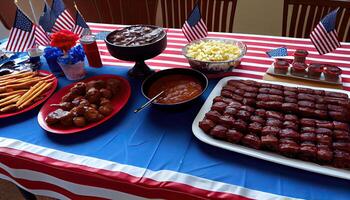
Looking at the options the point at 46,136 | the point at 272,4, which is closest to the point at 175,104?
the point at 46,136

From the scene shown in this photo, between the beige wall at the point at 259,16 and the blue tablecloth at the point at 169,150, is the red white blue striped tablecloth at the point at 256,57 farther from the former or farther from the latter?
the beige wall at the point at 259,16

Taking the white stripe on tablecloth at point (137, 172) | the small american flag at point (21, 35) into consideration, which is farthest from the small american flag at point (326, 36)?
the small american flag at point (21, 35)

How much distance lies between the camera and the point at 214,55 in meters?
1.17

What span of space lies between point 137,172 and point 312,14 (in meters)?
1.48

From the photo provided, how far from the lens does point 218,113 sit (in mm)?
870

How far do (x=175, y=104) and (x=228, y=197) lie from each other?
0.36 metres

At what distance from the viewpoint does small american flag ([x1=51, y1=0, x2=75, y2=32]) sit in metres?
1.50

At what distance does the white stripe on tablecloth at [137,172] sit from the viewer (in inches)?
27.2

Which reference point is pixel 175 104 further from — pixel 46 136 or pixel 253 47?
pixel 253 47

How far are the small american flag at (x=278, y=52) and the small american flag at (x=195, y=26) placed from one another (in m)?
0.34

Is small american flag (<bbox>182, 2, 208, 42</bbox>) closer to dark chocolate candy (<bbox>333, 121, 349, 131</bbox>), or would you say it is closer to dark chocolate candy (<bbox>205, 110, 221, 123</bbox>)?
dark chocolate candy (<bbox>205, 110, 221, 123</bbox>)

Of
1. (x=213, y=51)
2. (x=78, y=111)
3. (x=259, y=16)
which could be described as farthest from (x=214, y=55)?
(x=259, y=16)

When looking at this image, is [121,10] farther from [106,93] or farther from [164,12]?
[106,93]

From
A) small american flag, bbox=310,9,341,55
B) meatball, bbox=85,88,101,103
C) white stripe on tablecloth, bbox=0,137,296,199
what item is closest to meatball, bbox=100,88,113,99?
meatball, bbox=85,88,101,103
